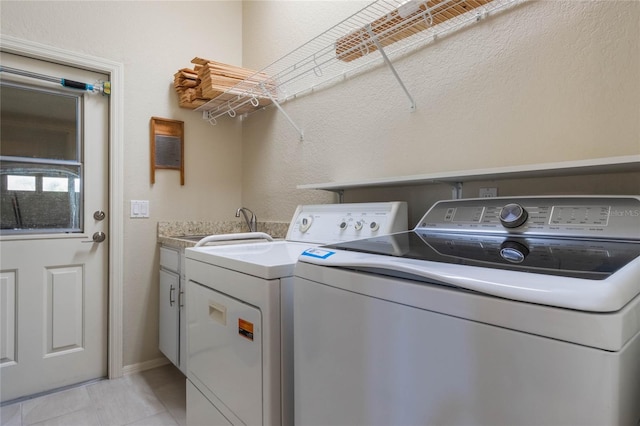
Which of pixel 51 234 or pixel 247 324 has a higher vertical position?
pixel 51 234

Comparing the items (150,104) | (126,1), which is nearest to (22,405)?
(150,104)

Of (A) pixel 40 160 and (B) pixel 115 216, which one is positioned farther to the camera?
(B) pixel 115 216

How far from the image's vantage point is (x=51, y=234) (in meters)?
2.06

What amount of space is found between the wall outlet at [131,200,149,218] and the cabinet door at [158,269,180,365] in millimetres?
413

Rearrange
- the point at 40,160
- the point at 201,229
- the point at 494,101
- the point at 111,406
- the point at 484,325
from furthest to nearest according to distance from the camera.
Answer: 1. the point at 201,229
2. the point at 40,160
3. the point at 111,406
4. the point at 494,101
5. the point at 484,325

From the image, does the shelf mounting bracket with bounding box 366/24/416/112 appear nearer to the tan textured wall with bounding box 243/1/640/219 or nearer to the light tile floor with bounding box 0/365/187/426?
the tan textured wall with bounding box 243/1/640/219

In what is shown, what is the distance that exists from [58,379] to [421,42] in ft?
9.13

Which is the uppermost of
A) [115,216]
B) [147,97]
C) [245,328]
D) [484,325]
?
[147,97]

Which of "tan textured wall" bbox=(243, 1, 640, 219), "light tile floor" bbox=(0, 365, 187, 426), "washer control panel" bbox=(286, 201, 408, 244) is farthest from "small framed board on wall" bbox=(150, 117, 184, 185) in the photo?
"light tile floor" bbox=(0, 365, 187, 426)

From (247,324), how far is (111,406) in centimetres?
150

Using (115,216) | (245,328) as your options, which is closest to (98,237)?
(115,216)

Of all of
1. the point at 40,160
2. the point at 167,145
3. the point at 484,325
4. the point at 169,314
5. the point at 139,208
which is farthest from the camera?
the point at 167,145

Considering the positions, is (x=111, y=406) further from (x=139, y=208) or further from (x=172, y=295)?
(x=139, y=208)

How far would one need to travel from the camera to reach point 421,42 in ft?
4.86
